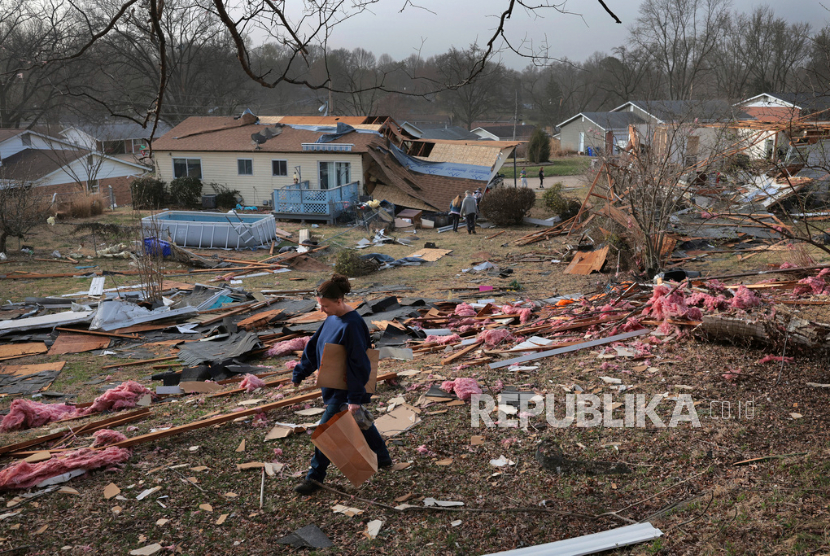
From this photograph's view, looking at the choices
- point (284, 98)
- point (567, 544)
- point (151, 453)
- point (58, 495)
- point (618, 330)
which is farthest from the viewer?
point (284, 98)

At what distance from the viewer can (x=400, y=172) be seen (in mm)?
28719

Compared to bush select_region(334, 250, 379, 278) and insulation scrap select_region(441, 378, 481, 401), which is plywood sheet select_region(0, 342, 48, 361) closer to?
insulation scrap select_region(441, 378, 481, 401)

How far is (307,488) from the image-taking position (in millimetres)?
4391

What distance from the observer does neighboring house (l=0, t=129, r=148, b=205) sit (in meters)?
35.1

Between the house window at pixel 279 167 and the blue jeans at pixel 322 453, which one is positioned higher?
the house window at pixel 279 167

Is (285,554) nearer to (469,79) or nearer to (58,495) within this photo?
(58,495)

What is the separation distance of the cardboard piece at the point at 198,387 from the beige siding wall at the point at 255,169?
21092mm

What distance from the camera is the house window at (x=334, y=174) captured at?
2806cm

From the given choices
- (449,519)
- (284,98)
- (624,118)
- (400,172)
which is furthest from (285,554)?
(284,98)

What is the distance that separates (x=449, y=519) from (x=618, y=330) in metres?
4.60

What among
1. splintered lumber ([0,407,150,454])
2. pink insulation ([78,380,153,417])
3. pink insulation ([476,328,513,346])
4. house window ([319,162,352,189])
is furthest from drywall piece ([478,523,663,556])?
house window ([319,162,352,189])

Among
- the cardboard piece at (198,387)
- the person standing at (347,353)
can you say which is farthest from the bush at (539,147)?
the person standing at (347,353)

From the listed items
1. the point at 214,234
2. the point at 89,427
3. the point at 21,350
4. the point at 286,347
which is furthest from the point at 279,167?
the point at 89,427

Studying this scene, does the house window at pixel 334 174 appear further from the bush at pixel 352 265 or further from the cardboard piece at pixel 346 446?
the cardboard piece at pixel 346 446
